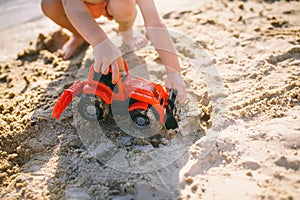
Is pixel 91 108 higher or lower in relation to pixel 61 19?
lower

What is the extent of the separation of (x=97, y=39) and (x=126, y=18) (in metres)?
0.56

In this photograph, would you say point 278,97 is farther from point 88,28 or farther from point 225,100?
point 88,28

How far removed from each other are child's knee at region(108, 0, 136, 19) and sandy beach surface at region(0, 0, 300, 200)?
8.9 inches

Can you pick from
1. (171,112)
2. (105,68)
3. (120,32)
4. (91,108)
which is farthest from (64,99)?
(120,32)

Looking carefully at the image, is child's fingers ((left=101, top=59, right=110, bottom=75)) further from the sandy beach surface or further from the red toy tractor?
the sandy beach surface

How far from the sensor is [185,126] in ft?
5.31

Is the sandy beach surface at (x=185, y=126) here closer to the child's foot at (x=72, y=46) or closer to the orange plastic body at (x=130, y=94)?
the child's foot at (x=72, y=46)

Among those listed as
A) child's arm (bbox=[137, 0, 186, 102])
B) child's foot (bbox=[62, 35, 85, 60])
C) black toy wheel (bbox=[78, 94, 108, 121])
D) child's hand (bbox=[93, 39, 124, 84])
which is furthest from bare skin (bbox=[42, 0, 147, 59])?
black toy wheel (bbox=[78, 94, 108, 121])

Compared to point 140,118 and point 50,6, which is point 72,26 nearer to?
point 50,6

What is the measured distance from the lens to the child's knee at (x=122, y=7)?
6.42ft

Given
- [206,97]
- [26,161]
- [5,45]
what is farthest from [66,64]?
[206,97]

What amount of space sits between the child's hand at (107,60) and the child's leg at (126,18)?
52 centimetres

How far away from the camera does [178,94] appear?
5.39 feet

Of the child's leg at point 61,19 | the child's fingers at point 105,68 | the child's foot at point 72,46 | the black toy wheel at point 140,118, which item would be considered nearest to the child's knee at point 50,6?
the child's leg at point 61,19
